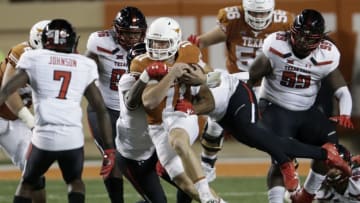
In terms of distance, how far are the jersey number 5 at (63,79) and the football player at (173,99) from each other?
48 centimetres

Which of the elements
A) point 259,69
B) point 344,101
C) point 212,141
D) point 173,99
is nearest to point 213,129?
point 212,141

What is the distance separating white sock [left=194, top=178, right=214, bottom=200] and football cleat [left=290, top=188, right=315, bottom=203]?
4.31 feet

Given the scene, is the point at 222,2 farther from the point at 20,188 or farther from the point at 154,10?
the point at 20,188

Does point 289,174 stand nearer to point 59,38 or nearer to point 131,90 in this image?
point 131,90

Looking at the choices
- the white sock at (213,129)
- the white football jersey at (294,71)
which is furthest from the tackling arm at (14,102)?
the white football jersey at (294,71)

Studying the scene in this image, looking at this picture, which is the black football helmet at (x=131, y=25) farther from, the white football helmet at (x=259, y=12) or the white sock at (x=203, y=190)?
the white sock at (x=203, y=190)

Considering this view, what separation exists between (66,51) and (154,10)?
17.8 feet

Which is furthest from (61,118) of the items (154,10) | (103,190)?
(154,10)

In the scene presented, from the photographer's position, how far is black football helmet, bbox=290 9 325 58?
761cm

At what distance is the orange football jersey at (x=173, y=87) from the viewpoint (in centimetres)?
705

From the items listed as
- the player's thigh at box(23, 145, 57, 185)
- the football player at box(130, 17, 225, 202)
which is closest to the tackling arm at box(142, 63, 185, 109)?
the football player at box(130, 17, 225, 202)

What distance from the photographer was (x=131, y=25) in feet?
25.5

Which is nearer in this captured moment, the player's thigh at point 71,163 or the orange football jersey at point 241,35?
the player's thigh at point 71,163

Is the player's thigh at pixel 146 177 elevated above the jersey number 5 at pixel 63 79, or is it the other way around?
the jersey number 5 at pixel 63 79
